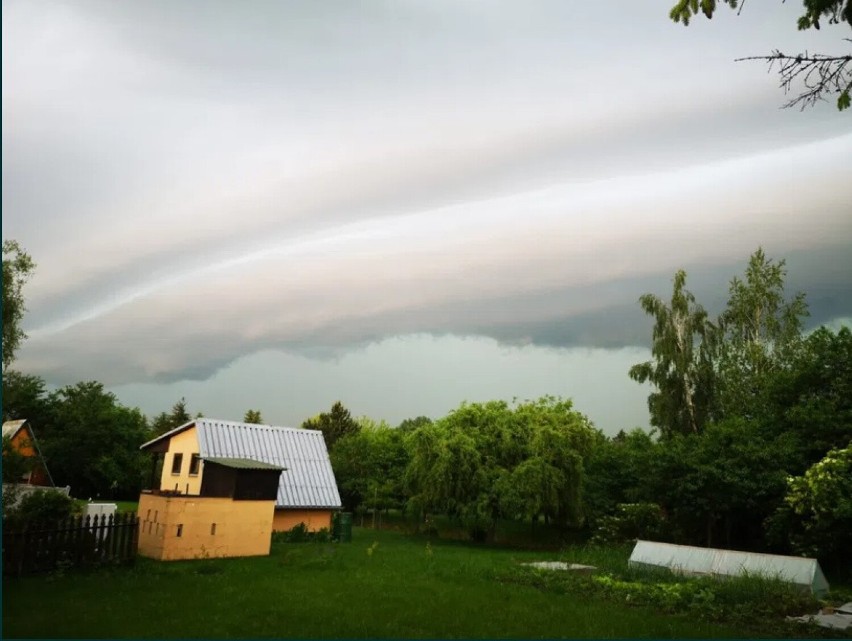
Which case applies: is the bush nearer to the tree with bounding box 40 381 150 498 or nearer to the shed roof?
the shed roof

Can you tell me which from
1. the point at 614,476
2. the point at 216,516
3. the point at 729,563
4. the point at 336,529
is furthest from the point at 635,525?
the point at 216,516

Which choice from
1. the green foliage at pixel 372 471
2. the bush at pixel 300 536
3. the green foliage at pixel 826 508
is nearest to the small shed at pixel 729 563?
the green foliage at pixel 826 508

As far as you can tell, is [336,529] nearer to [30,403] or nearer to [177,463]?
[177,463]

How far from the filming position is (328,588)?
1259 cm

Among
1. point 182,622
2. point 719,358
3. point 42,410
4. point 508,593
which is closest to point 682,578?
point 508,593

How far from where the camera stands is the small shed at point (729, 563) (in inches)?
525

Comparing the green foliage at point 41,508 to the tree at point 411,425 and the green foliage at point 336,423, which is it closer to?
the tree at point 411,425

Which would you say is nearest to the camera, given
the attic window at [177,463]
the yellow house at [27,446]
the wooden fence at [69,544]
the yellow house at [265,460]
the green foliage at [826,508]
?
the wooden fence at [69,544]

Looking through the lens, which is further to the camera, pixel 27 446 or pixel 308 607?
pixel 27 446

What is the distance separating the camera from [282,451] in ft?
89.2

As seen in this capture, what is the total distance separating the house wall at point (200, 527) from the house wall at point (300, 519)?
223 inches

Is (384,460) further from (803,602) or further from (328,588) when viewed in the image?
(803,602)

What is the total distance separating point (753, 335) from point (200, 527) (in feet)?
101

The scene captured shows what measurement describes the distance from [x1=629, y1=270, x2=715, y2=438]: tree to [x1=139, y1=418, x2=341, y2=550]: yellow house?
1981 centimetres
